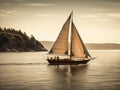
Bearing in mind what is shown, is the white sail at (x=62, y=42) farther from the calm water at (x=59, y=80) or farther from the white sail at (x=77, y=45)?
the calm water at (x=59, y=80)

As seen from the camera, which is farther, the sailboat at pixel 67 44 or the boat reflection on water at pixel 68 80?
the sailboat at pixel 67 44

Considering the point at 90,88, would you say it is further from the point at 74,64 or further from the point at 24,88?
the point at 74,64

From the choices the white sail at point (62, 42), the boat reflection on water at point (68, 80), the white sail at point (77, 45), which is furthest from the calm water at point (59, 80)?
the white sail at point (77, 45)

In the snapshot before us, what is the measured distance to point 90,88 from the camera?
58844 mm

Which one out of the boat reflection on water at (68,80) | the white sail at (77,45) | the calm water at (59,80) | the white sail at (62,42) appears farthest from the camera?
the white sail at (77,45)

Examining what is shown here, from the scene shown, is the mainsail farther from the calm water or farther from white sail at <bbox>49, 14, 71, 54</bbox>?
the calm water

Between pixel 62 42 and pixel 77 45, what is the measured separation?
19.9ft

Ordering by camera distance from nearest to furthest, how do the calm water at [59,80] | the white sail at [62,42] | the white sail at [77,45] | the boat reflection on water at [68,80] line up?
1. the calm water at [59,80]
2. the boat reflection on water at [68,80]
3. the white sail at [62,42]
4. the white sail at [77,45]

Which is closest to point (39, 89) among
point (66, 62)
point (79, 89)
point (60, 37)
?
point (79, 89)

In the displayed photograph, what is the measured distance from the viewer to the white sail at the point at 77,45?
110 meters

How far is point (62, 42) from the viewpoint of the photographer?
10756 cm

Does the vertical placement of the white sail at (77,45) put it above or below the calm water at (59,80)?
above

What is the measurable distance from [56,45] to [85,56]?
1089 cm

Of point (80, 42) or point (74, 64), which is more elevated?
point (80, 42)
